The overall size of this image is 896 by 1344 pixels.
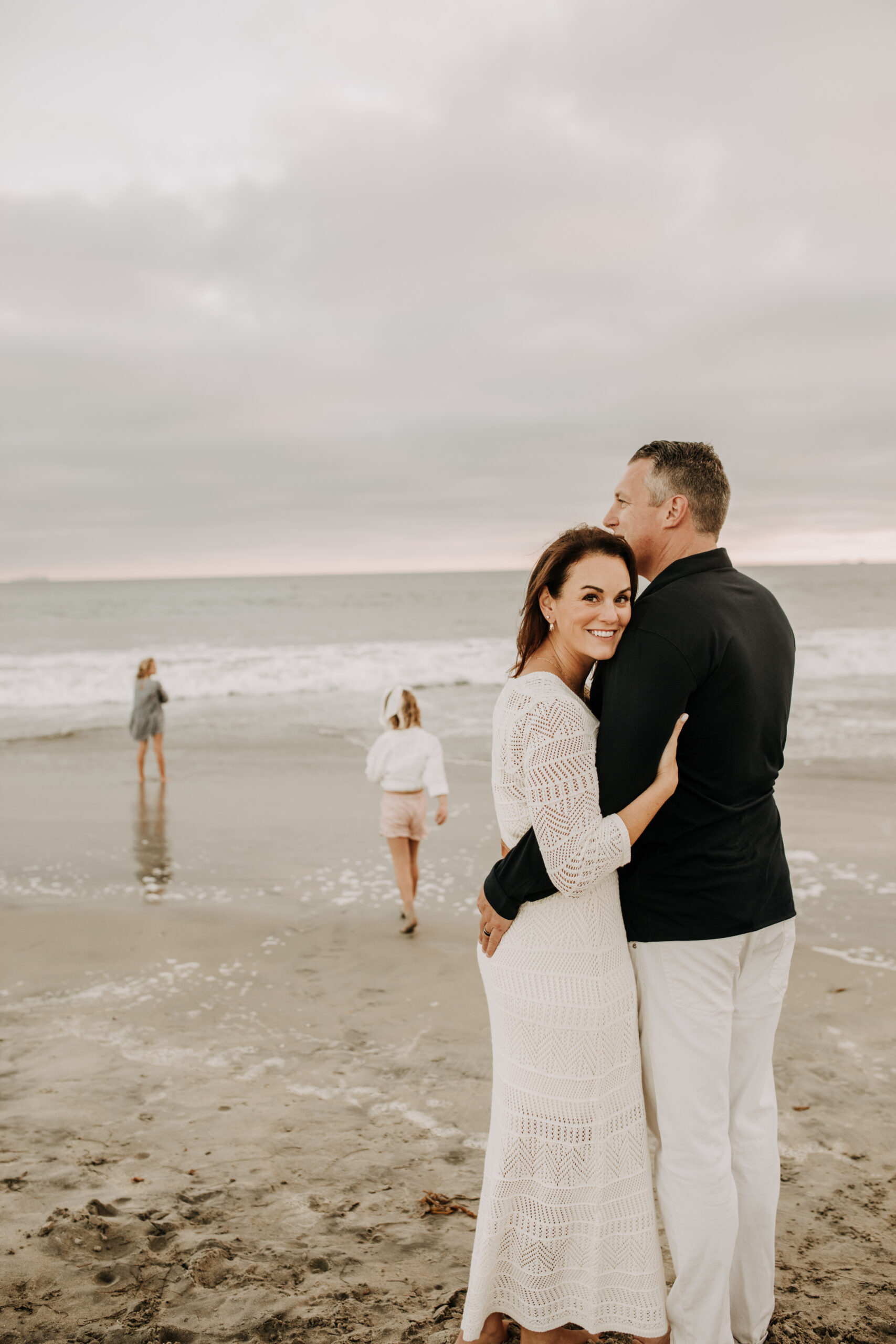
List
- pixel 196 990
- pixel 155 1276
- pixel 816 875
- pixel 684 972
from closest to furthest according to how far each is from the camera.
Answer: pixel 684 972, pixel 155 1276, pixel 196 990, pixel 816 875

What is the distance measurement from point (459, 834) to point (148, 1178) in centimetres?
575

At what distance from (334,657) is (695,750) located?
26.5 meters

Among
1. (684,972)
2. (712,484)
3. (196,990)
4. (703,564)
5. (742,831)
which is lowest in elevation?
(196,990)

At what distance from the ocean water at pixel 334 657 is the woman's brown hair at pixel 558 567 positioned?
36.2 feet

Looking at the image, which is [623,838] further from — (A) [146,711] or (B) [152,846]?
(A) [146,711]

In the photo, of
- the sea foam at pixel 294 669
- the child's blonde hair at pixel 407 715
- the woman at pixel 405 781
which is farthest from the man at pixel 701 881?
the sea foam at pixel 294 669

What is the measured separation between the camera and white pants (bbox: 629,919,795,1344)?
234 cm

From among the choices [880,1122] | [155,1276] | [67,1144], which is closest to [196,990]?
[67,1144]

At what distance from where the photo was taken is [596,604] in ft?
7.75

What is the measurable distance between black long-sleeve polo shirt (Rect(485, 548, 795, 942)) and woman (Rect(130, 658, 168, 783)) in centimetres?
1034

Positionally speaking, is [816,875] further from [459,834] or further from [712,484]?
[712,484]

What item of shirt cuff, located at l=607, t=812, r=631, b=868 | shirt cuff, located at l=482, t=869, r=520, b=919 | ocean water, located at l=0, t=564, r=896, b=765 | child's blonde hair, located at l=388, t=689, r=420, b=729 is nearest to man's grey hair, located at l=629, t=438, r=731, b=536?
shirt cuff, located at l=607, t=812, r=631, b=868

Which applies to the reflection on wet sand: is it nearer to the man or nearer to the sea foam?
the man

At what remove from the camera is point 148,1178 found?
3.44 meters
